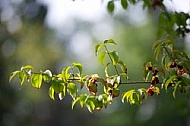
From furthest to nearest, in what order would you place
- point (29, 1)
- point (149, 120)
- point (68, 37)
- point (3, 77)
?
point (68, 37)
point (149, 120)
point (29, 1)
point (3, 77)

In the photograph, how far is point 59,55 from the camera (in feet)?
38.4

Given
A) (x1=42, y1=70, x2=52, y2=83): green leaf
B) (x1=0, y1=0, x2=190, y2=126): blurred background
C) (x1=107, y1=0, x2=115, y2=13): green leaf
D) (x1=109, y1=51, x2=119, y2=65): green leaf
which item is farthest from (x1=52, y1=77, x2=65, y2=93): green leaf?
(x1=0, y1=0, x2=190, y2=126): blurred background

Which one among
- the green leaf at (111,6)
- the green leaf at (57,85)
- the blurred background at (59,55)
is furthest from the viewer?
the blurred background at (59,55)

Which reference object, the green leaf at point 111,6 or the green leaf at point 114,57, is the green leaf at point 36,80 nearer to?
the green leaf at point 114,57

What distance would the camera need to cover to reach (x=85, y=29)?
14.8 meters

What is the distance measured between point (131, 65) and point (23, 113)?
11.4 ft

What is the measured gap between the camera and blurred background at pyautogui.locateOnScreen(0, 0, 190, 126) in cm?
933

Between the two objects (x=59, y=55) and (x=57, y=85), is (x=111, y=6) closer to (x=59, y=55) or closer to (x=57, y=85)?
(x=57, y=85)

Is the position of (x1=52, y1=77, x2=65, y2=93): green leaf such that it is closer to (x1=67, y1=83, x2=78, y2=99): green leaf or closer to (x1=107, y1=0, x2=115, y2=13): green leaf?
(x1=67, y1=83, x2=78, y2=99): green leaf

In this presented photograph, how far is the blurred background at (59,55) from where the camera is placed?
933cm

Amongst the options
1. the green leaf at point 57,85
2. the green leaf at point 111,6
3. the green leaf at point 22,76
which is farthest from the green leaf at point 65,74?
the green leaf at point 111,6

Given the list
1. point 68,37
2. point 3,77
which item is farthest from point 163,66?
point 68,37

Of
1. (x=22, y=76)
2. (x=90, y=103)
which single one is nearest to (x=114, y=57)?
(x=90, y=103)

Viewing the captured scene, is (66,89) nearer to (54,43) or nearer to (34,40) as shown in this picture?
(34,40)
